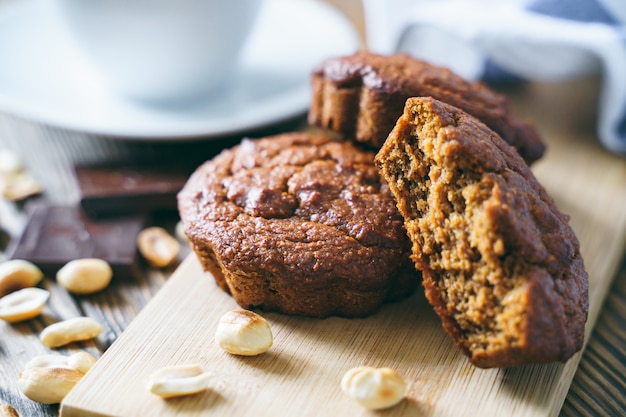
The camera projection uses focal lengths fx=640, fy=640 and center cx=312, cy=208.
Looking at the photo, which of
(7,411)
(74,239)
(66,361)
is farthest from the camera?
(74,239)

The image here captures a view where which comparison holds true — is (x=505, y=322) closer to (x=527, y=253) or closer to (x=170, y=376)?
(x=527, y=253)

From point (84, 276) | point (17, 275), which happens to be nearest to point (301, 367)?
point (84, 276)

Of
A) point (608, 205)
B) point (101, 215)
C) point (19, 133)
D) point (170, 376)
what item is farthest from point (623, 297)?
point (19, 133)

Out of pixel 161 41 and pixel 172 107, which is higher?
pixel 161 41

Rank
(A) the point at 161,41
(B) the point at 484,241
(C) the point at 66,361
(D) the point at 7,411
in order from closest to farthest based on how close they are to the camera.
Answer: (B) the point at 484,241, (D) the point at 7,411, (C) the point at 66,361, (A) the point at 161,41

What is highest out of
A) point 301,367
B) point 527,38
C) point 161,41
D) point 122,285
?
point 161,41

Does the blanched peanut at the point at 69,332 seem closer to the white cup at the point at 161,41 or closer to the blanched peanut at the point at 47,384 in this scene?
the blanched peanut at the point at 47,384

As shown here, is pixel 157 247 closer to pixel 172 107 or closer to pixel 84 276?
pixel 84 276
